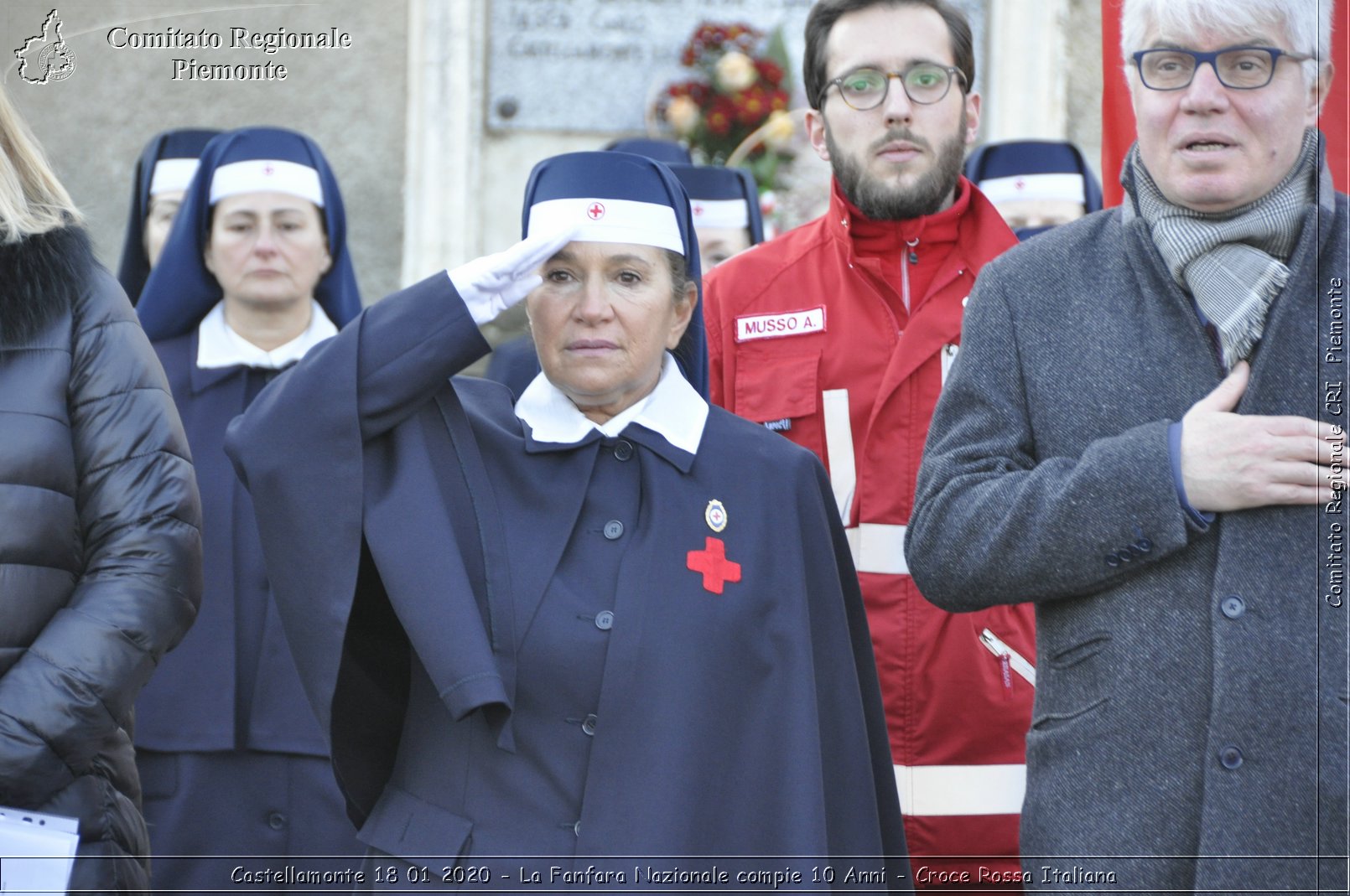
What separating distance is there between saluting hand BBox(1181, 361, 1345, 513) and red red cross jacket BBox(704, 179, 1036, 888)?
1.08m

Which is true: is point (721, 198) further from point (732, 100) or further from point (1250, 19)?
point (1250, 19)

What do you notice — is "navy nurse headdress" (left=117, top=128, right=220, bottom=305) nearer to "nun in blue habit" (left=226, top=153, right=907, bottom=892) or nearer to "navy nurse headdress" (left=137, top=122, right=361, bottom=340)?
"navy nurse headdress" (left=137, top=122, right=361, bottom=340)

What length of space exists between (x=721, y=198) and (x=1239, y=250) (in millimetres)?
3769

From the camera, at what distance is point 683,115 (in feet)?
26.8

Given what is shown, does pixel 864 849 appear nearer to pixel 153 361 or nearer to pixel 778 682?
pixel 778 682

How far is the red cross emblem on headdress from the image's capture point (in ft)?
9.95

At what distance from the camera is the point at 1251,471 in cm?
278

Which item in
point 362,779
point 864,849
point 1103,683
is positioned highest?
point 1103,683

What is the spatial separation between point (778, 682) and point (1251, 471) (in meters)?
0.92

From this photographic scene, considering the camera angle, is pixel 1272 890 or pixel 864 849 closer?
pixel 1272 890

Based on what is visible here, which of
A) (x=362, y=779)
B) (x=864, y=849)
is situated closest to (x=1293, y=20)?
(x=864, y=849)

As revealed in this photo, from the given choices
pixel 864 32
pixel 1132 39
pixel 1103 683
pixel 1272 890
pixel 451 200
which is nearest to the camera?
pixel 1272 890

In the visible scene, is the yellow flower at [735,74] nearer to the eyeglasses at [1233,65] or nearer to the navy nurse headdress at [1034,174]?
the navy nurse headdress at [1034,174]

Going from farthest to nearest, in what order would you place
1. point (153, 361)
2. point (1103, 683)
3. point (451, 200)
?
point (451, 200) → point (153, 361) → point (1103, 683)
